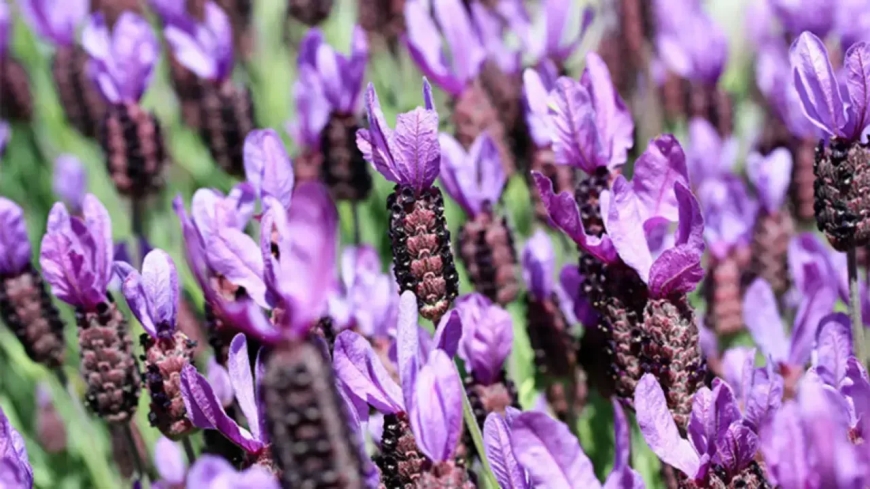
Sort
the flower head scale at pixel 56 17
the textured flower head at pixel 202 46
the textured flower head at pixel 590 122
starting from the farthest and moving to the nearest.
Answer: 1. the flower head scale at pixel 56 17
2. the textured flower head at pixel 202 46
3. the textured flower head at pixel 590 122

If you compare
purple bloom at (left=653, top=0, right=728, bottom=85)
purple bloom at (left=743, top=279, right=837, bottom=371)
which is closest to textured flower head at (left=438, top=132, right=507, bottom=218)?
purple bloom at (left=743, top=279, right=837, bottom=371)

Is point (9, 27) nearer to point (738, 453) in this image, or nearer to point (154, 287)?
point (154, 287)

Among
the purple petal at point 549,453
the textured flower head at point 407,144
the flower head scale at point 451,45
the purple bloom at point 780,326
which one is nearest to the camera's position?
the purple petal at point 549,453

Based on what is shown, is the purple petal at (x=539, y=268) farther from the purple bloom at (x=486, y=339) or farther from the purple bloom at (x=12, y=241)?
the purple bloom at (x=12, y=241)

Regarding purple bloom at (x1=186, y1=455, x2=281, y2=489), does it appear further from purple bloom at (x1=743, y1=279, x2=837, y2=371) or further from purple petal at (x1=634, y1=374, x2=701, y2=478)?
purple bloom at (x1=743, y1=279, x2=837, y2=371)

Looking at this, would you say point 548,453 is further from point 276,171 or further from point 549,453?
point 276,171

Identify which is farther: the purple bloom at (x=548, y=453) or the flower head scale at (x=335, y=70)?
the flower head scale at (x=335, y=70)

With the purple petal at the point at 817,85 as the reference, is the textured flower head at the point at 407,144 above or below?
below

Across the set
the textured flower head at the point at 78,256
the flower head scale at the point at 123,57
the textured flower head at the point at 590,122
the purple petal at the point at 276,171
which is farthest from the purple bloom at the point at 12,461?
the flower head scale at the point at 123,57

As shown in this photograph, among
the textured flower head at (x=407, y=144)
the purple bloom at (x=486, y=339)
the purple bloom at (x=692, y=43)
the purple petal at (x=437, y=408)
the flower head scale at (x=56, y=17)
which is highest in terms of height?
the flower head scale at (x=56, y=17)
